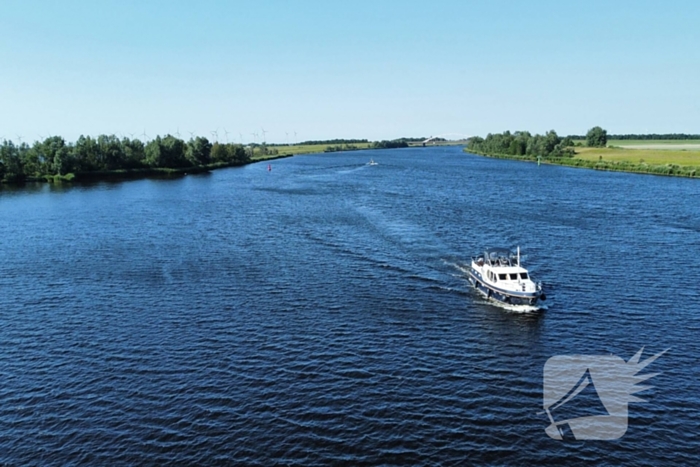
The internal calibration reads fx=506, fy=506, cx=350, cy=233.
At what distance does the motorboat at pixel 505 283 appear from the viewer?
2010 inches

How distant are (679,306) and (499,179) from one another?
125046mm

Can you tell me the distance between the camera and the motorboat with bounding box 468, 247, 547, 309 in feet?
168

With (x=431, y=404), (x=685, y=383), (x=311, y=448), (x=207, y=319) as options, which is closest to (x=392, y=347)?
(x=431, y=404)
